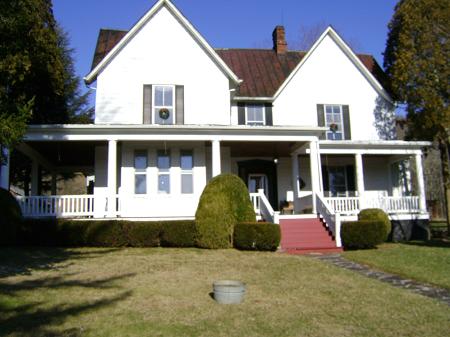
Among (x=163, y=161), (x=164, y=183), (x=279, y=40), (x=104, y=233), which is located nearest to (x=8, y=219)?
(x=104, y=233)

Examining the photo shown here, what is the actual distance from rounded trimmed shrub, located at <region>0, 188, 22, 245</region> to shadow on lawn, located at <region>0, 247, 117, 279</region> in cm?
50

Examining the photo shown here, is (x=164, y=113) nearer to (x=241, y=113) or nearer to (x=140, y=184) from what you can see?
(x=140, y=184)

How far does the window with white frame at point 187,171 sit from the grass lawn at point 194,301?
6.91 meters

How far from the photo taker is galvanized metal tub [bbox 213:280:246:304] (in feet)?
25.6

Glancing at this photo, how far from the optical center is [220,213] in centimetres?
1483

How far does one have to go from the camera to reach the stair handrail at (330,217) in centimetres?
1578

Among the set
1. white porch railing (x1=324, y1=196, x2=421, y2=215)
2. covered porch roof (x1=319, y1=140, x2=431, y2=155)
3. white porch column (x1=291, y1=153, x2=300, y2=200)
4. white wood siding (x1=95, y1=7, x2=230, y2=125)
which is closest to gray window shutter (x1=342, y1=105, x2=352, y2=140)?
covered porch roof (x1=319, y1=140, x2=431, y2=155)

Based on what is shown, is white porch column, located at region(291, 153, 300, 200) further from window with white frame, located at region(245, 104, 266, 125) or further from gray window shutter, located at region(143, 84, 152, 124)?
gray window shutter, located at region(143, 84, 152, 124)

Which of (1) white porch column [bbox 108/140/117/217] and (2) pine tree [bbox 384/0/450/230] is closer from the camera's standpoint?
(1) white porch column [bbox 108/140/117/217]

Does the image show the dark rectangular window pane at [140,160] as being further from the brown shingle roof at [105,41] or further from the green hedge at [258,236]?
the green hedge at [258,236]

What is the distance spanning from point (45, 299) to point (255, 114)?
52.0 ft

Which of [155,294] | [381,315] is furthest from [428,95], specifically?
[155,294]

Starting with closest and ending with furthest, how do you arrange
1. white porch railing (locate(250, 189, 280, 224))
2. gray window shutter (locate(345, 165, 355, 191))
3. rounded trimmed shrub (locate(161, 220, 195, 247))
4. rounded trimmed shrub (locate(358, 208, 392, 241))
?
1. rounded trimmed shrub (locate(161, 220, 195, 247))
2. white porch railing (locate(250, 189, 280, 224))
3. rounded trimmed shrub (locate(358, 208, 392, 241))
4. gray window shutter (locate(345, 165, 355, 191))

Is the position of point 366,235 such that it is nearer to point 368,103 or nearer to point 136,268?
point 136,268
